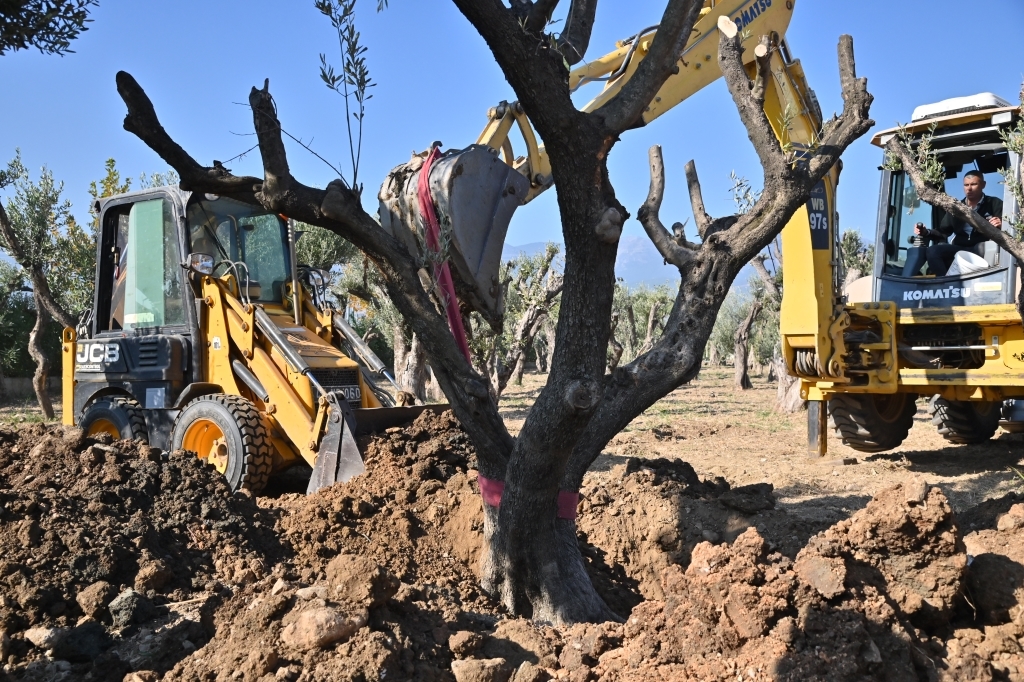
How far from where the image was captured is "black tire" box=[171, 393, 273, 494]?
676cm

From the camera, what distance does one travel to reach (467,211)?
5.18 metres

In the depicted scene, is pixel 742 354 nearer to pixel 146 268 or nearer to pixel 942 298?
pixel 942 298

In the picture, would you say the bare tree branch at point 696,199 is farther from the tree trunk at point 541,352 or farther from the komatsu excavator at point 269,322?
the tree trunk at point 541,352

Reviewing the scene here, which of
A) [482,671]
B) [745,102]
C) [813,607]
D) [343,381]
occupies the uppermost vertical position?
[745,102]

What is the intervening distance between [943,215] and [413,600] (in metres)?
7.92

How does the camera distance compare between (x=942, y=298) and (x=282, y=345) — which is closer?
(x=282, y=345)

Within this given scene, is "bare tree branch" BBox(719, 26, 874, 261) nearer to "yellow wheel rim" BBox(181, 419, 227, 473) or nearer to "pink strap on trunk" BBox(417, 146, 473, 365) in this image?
"pink strap on trunk" BBox(417, 146, 473, 365)

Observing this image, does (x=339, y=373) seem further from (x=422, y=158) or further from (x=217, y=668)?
(x=217, y=668)

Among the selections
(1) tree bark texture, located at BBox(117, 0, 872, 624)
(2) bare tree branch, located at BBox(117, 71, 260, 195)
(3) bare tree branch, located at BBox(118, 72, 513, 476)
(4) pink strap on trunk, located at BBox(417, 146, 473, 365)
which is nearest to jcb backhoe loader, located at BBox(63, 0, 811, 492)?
(4) pink strap on trunk, located at BBox(417, 146, 473, 365)

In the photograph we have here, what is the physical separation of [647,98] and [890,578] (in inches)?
97.3

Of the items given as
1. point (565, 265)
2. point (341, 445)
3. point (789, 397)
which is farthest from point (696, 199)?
point (789, 397)

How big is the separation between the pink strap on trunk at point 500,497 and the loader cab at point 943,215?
235 inches

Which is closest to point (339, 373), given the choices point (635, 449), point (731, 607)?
point (731, 607)

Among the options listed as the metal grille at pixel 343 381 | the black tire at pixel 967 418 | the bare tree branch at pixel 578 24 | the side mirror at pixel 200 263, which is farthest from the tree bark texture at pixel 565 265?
the black tire at pixel 967 418
